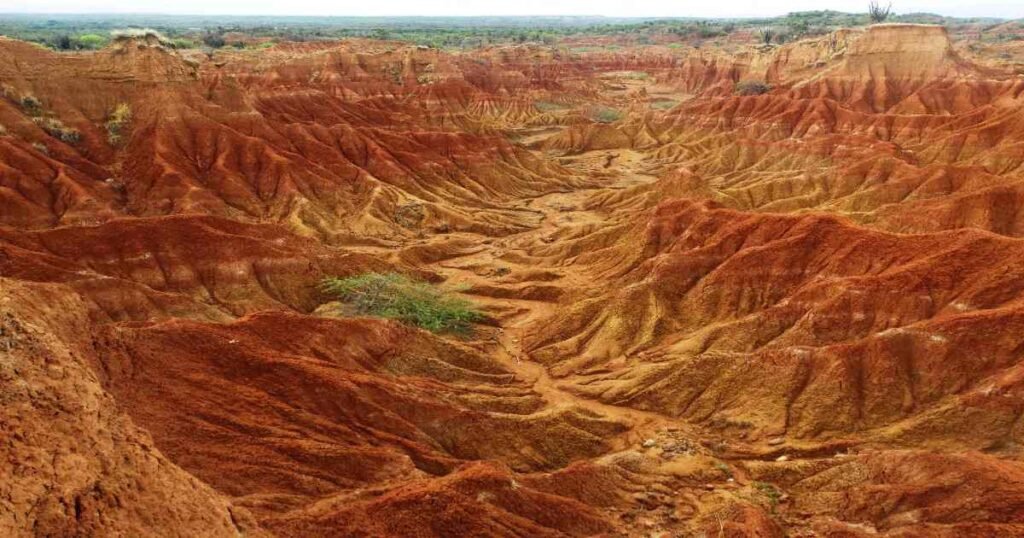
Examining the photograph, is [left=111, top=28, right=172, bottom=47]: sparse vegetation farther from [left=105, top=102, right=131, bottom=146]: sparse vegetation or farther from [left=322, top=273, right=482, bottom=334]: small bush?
[left=322, top=273, right=482, bottom=334]: small bush

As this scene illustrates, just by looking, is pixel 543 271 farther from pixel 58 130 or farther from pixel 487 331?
pixel 58 130

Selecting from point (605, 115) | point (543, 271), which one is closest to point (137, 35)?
point (543, 271)

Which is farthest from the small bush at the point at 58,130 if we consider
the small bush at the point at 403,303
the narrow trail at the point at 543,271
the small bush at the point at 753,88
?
the small bush at the point at 753,88

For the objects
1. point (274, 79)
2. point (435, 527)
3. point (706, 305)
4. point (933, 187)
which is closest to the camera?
point (435, 527)

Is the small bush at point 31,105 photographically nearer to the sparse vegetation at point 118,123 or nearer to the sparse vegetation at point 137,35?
the sparse vegetation at point 118,123

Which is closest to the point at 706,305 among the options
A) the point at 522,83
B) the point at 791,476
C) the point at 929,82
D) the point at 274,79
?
the point at 791,476

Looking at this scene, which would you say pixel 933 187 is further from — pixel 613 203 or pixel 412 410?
pixel 412 410
